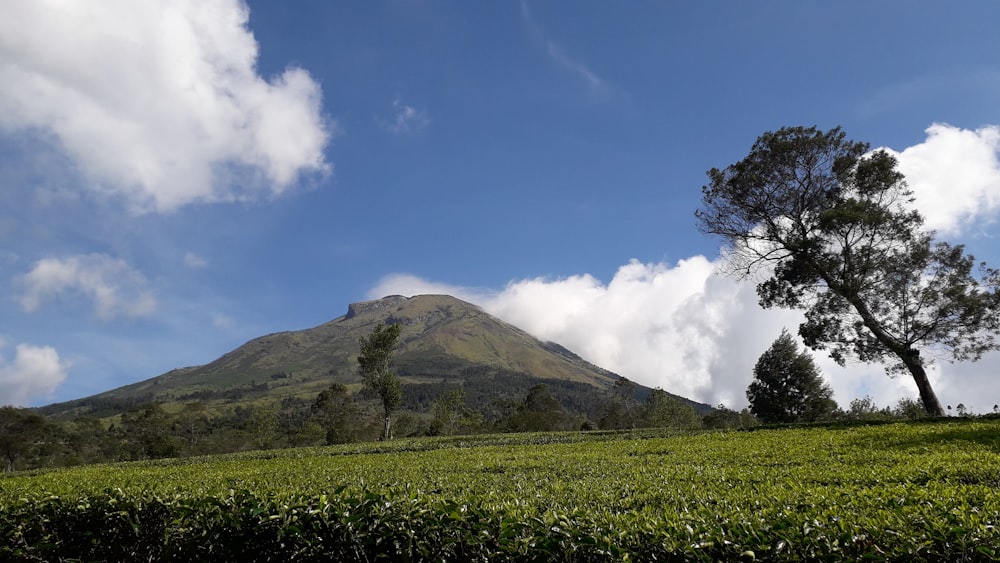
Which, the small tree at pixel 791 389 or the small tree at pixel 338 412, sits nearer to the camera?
the small tree at pixel 791 389

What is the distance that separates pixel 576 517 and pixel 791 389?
56.6 m

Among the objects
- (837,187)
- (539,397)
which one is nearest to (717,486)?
(837,187)

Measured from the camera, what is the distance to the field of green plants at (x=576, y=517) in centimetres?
384

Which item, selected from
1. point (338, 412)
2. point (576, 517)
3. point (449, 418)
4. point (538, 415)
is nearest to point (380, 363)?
point (338, 412)

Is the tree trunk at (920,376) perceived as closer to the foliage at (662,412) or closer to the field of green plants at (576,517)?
the field of green plants at (576,517)

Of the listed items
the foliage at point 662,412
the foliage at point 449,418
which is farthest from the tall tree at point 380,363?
the foliage at point 662,412

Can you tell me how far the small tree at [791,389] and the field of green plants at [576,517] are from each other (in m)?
47.3

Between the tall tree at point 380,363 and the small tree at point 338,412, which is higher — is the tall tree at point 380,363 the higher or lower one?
the higher one

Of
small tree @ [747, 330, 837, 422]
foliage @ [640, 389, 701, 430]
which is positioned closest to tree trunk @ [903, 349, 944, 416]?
small tree @ [747, 330, 837, 422]

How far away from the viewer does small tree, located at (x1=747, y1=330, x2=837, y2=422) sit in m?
52.0

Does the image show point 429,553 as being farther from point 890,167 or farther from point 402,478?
point 890,167

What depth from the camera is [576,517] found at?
4.79 m

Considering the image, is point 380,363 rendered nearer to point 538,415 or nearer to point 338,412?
point 338,412

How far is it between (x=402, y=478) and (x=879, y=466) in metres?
8.18
